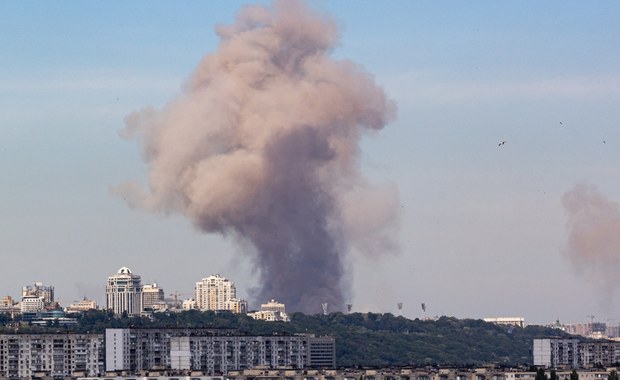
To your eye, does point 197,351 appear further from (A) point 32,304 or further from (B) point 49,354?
(A) point 32,304

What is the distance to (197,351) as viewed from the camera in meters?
91.0

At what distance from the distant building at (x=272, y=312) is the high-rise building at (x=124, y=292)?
3057 centimetres

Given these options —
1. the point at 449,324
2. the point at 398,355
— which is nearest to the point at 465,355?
the point at 398,355

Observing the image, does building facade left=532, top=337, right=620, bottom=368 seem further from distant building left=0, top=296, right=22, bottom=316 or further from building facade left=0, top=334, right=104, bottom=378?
distant building left=0, top=296, right=22, bottom=316

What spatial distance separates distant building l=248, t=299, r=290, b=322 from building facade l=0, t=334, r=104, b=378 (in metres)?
61.2

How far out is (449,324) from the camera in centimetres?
16812

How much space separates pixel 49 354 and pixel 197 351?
7143 mm

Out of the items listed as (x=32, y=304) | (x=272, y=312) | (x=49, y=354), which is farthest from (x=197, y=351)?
(x=32, y=304)

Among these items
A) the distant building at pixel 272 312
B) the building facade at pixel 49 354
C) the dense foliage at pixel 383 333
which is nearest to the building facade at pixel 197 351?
the building facade at pixel 49 354

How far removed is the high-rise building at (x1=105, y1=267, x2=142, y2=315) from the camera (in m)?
187

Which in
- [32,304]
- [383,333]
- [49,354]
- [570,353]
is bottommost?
[570,353]

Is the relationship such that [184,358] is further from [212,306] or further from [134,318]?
[212,306]

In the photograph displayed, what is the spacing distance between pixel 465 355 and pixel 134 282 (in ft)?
182

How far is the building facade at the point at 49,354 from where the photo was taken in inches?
3452
